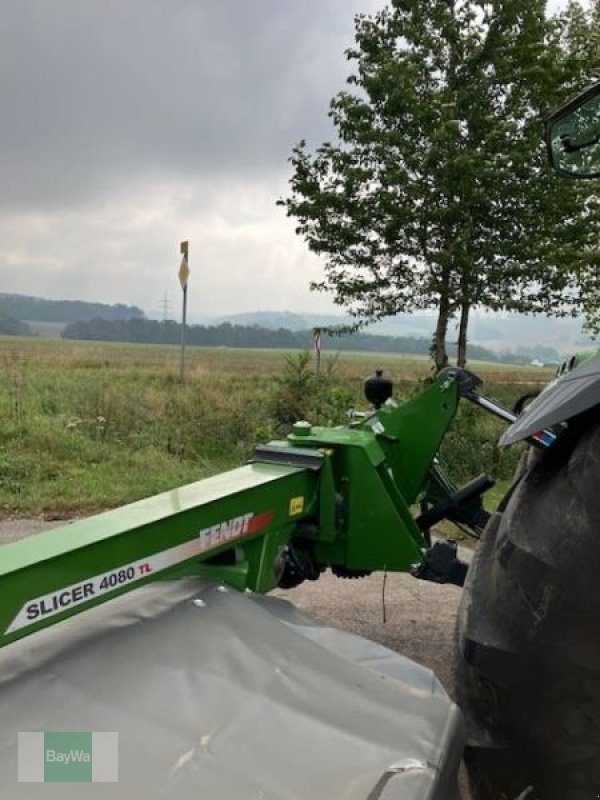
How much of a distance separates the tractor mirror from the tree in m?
8.67

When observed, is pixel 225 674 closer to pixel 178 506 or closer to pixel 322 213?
pixel 178 506

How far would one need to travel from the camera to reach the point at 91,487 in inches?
256

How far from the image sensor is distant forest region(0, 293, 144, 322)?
158125 millimetres

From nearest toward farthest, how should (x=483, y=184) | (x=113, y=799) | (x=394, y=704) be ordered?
1. (x=113, y=799)
2. (x=394, y=704)
3. (x=483, y=184)

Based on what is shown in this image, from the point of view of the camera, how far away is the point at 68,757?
1.27 m

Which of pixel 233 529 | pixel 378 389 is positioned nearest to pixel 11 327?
pixel 378 389

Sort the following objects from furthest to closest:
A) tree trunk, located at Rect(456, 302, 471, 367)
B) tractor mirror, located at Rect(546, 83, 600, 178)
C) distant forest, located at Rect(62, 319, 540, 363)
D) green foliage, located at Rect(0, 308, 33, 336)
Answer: green foliage, located at Rect(0, 308, 33, 336) → distant forest, located at Rect(62, 319, 540, 363) → tree trunk, located at Rect(456, 302, 471, 367) → tractor mirror, located at Rect(546, 83, 600, 178)

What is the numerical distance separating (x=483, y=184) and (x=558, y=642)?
1021cm

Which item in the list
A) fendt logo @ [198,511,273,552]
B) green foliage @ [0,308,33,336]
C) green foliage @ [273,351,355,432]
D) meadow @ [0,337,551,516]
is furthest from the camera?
green foliage @ [0,308,33,336]

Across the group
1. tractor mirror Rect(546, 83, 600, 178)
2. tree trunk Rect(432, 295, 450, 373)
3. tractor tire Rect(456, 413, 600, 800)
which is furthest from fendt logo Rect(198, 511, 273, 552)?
tree trunk Rect(432, 295, 450, 373)

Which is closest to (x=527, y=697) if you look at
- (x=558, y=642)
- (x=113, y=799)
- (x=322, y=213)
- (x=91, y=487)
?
(x=558, y=642)

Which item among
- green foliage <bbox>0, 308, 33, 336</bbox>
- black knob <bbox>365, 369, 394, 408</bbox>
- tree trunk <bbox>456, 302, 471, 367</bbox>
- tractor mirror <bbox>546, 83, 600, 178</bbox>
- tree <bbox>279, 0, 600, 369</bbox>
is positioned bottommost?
green foliage <bbox>0, 308, 33, 336</bbox>

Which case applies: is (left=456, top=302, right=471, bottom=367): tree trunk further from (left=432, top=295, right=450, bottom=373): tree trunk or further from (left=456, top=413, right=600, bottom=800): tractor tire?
(left=456, top=413, right=600, bottom=800): tractor tire

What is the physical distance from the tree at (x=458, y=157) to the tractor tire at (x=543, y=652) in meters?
9.60
